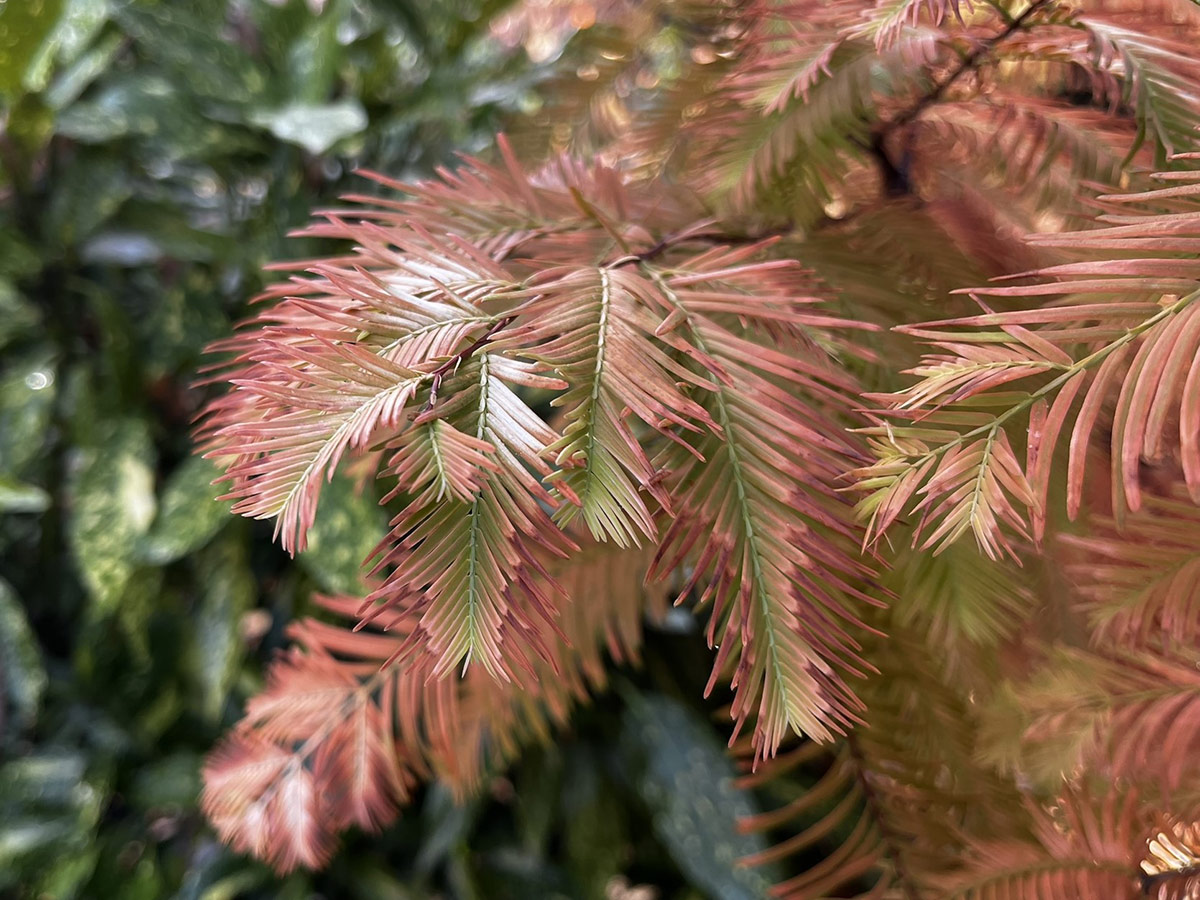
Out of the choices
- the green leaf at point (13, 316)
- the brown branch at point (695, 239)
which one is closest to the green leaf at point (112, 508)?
the green leaf at point (13, 316)

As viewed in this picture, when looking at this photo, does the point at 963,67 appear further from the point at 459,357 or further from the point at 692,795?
the point at 692,795

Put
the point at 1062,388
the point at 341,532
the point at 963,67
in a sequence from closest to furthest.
A: the point at 1062,388 → the point at 963,67 → the point at 341,532

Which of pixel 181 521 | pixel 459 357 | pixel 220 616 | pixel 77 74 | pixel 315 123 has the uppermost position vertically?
pixel 77 74

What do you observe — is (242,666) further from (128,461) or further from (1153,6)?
(1153,6)

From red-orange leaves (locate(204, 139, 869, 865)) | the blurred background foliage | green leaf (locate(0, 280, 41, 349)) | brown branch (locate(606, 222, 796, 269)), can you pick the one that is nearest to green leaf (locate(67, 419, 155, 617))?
the blurred background foliage

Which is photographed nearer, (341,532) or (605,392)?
(605,392)

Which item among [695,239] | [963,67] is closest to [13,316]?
[695,239]

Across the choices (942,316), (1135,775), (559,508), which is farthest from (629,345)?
(1135,775)
